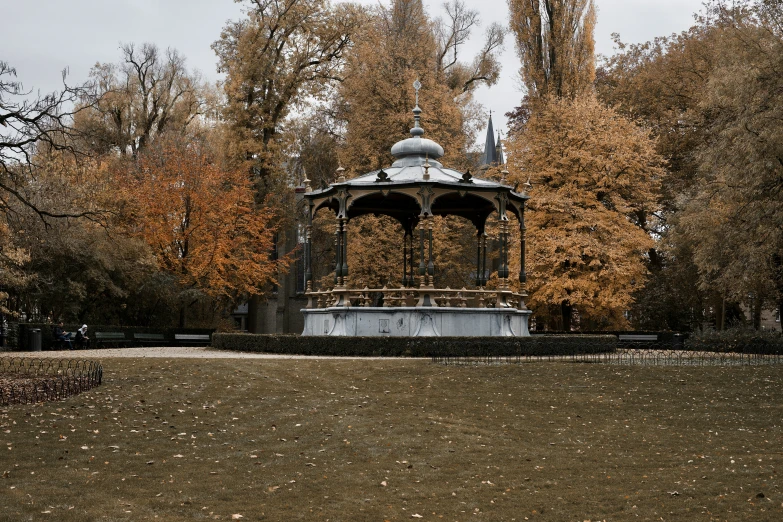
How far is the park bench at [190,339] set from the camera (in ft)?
110

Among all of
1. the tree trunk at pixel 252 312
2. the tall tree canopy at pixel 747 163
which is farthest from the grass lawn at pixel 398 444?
the tree trunk at pixel 252 312

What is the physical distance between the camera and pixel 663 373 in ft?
66.8

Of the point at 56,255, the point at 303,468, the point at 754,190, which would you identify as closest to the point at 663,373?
the point at 754,190

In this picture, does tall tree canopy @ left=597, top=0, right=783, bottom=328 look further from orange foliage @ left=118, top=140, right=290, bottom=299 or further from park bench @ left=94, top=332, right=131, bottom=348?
park bench @ left=94, top=332, right=131, bottom=348

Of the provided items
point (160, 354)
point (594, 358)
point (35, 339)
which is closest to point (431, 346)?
point (594, 358)

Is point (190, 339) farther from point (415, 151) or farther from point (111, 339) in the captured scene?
point (415, 151)

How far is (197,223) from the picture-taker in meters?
37.3

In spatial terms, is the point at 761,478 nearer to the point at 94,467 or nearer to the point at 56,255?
the point at 94,467

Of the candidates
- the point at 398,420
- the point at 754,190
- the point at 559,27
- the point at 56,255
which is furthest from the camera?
the point at 559,27

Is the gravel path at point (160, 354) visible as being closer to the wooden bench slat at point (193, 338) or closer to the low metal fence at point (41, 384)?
the low metal fence at point (41, 384)

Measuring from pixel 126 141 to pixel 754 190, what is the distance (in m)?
35.1

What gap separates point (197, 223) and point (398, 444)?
25766mm

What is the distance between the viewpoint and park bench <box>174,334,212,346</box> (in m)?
33.4

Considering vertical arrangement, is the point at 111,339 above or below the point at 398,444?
above
